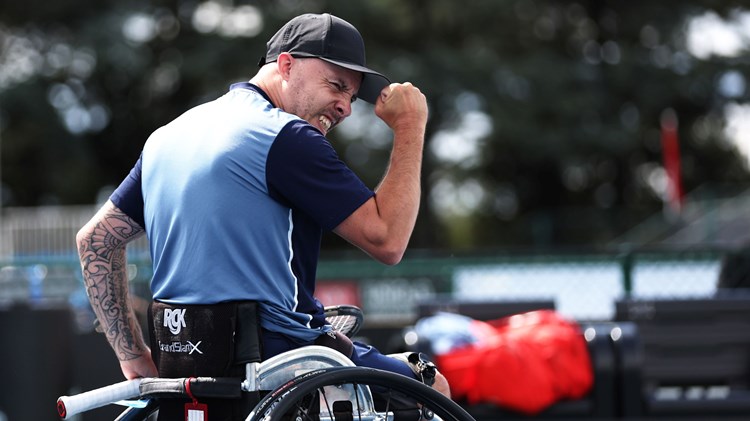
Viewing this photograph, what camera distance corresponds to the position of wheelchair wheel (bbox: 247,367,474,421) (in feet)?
9.62

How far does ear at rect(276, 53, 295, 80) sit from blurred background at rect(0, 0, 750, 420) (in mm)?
22051

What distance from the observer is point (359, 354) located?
131 inches

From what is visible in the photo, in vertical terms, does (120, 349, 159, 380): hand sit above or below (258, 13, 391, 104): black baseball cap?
below

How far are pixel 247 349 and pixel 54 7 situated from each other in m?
29.8

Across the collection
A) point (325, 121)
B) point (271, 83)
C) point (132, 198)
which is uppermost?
point (271, 83)

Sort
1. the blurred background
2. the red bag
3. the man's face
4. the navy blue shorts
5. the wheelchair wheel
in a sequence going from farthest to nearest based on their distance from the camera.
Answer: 1. the blurred background
2. the red bag
3. the man's face
4. the navy blue shorts
5. the wheelchair wheel

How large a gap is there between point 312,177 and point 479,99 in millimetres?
28312

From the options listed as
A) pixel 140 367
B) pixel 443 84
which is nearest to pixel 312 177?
pixel 140 367

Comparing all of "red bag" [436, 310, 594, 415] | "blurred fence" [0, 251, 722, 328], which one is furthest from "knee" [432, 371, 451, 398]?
"blurred fence" [0, 251, 722, 328]

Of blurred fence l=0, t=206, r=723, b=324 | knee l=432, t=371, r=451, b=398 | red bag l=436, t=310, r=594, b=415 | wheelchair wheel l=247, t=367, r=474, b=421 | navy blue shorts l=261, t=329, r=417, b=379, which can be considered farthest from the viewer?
blurred fence l=0, t=206, r=723, b=324

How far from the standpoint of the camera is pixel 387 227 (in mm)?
3070

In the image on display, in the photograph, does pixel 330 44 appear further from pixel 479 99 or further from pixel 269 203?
pixel 479 99

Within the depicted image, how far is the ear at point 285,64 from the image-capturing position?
326 cm

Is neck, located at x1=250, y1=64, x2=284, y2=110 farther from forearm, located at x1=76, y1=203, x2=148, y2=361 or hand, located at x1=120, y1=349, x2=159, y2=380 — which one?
hand, located at x1=120, y1=349, x2=159, y2=380
